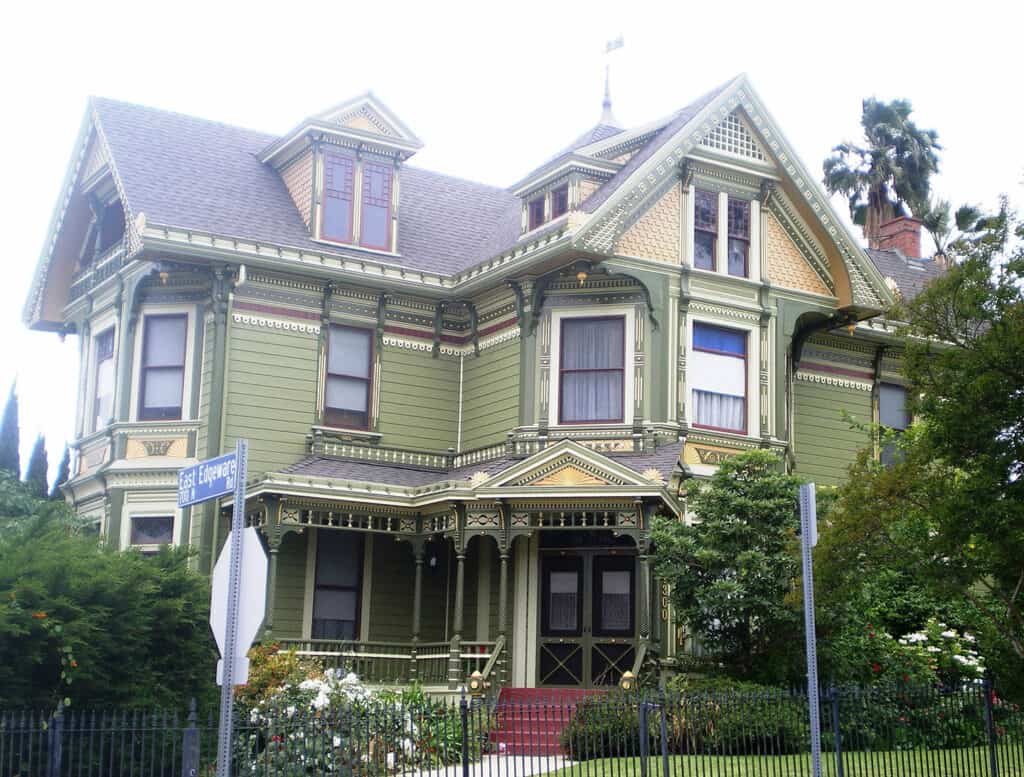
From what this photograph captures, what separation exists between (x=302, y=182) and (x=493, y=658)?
34.6 feet

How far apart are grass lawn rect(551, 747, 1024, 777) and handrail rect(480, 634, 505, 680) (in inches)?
165

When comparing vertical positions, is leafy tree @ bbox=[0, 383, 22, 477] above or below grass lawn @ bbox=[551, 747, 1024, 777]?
above

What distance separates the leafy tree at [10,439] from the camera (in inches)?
1572

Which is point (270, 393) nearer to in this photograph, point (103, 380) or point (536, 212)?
point (103, 380)

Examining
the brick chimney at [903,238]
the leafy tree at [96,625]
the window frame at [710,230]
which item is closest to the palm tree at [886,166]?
the brick chimney at [903,238]

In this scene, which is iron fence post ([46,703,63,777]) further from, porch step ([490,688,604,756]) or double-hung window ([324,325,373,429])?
double-hung window ([324,325,373,429])

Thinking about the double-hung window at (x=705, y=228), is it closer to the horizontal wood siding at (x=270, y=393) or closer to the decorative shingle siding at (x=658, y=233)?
the decorative shingle siding at (x=658, y=233)

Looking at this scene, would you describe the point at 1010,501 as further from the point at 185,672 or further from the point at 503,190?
the point at 503,190

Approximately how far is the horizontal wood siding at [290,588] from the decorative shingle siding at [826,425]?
32.0 ft

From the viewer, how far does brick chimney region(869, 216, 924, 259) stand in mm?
35906

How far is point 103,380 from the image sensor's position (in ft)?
90.7

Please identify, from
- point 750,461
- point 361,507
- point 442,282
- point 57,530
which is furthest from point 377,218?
point 57,530

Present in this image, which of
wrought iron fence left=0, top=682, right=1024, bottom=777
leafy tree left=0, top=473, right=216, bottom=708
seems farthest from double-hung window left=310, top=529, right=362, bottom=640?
leafy tree left=0, top=473, right=216, bottom=708

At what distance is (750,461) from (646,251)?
4.82 m
